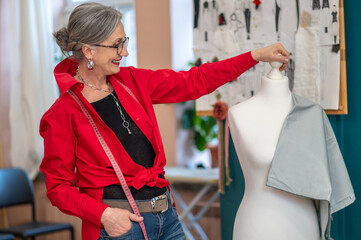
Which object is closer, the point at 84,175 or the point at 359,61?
the point at 84,175

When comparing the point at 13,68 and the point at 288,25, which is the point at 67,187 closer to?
the point at 288,25

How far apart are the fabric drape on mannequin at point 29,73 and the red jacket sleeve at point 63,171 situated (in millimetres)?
2801

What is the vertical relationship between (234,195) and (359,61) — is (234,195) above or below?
below

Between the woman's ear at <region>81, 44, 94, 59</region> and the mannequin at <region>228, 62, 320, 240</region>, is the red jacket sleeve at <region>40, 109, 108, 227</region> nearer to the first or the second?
the woman's ear at <region>81, 44, 94, 59</region>

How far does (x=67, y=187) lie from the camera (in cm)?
190

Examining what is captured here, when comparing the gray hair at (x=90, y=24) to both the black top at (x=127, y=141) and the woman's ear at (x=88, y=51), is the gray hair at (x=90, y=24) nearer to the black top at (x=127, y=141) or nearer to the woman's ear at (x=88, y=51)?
the woman's ear at (x=88, y=51)

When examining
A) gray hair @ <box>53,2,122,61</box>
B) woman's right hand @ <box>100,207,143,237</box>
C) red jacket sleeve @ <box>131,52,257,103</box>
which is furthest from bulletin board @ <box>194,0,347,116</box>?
woman's right hand @ <box>100,207,143,237</box>

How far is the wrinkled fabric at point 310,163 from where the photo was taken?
210 centimetres

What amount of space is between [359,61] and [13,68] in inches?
123

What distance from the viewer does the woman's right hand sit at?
1853 millimetres

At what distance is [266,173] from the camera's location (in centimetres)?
216

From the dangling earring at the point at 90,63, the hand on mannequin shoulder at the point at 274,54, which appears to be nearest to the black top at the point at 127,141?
the dangling earring at the point at 90,63

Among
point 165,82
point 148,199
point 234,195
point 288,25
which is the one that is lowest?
point 234,195

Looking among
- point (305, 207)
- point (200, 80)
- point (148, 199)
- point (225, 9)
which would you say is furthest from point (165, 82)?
point (225, 9)
